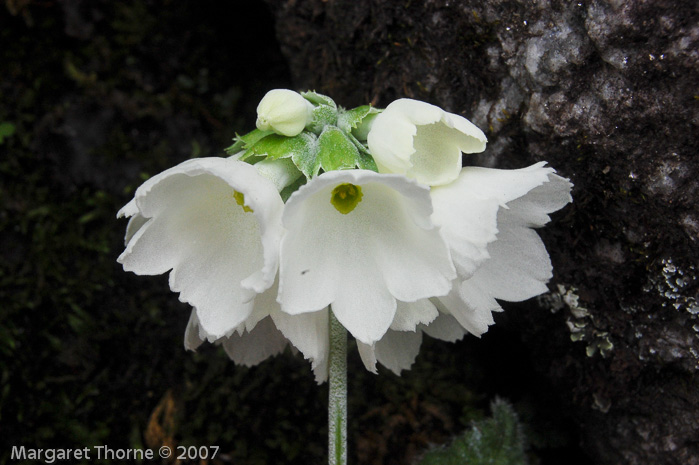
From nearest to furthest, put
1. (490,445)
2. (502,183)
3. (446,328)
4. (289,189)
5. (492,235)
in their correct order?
(492,235)
(502,183)
(289,189)
(446,328)
(490,445)

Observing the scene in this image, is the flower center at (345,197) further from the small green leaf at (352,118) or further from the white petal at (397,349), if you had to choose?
the white petal at (397,349)

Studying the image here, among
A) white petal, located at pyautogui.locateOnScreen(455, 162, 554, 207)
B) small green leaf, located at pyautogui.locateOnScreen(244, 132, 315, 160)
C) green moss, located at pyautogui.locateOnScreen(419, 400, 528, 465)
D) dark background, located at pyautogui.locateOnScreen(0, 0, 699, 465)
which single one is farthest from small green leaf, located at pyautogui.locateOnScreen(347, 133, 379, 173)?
green moss, located at pyautogui.locateOnScreen(419, 400, 528, 465)

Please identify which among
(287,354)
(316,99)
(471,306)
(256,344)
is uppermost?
(316,99)

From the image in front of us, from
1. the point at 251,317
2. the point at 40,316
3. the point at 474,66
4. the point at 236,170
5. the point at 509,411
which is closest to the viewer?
the point at 236,170

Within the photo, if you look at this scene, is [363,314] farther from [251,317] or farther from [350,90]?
[350,90]

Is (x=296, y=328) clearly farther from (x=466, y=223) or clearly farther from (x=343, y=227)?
(x=466, y=223)

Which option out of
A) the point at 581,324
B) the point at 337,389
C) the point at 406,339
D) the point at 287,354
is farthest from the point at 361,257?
the point at 287,354

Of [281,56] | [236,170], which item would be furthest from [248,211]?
[281,56]

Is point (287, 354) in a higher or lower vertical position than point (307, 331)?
lower
